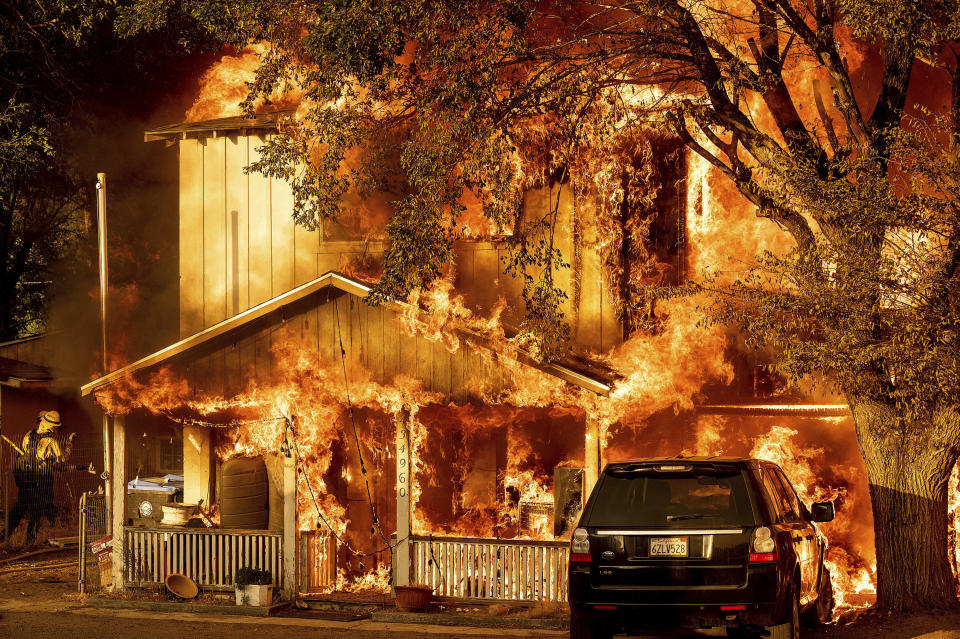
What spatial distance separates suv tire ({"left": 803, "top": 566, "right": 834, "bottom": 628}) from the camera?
36.3 ft

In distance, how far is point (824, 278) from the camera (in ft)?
36.4

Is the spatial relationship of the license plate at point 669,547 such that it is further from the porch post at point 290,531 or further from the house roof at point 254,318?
the porch post at point 290,531

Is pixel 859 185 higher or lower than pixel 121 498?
higher

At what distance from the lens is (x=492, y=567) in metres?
13.5

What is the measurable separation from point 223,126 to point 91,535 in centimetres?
706

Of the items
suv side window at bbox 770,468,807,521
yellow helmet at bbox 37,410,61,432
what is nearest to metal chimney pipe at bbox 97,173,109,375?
yellow helmet at bbox 37,410,61,432

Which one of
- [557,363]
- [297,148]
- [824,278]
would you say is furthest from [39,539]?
[824,278]

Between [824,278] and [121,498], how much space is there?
9.68 metres

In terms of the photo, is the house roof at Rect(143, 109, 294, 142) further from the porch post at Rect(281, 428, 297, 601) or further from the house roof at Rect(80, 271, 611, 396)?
the porch post at Rect(281, 428, 297, 601)

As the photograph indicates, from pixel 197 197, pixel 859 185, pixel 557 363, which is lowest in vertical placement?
pixel 557 363

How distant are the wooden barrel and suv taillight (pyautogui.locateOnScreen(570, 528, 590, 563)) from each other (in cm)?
873

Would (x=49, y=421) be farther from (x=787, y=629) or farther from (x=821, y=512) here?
(x=787, y=629)

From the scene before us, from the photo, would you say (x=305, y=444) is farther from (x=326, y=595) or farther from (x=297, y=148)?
(x=297, y=148)

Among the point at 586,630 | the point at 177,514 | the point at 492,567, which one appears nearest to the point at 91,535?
the point at 177,514
